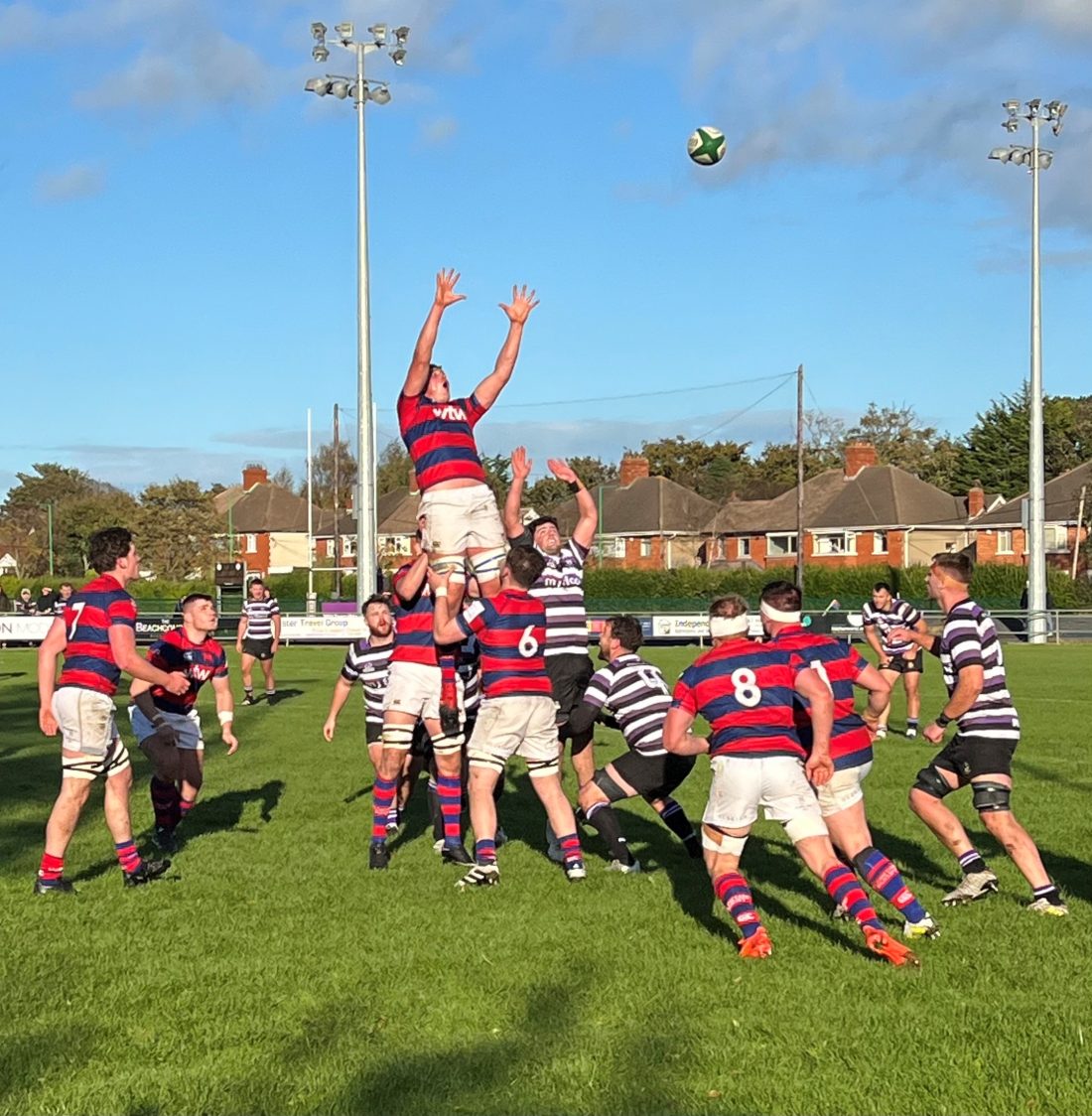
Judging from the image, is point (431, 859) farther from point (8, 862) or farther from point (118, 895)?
point (8, 862)

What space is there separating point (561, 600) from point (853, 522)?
72.1 m

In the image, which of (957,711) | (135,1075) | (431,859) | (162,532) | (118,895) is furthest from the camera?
→ (162,532)

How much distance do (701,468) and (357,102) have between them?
68.2m

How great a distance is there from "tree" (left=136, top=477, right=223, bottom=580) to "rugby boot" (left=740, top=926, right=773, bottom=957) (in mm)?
76977

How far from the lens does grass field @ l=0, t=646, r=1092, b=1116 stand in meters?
5.29

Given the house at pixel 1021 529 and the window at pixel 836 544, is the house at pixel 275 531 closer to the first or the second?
the window at pixel 836 544

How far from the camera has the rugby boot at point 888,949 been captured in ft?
22.6

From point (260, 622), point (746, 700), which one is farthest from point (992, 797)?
point (260, 622)

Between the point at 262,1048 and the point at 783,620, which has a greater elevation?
the point at 783,620

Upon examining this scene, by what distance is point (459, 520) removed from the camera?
927 cm

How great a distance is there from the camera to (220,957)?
7238mm

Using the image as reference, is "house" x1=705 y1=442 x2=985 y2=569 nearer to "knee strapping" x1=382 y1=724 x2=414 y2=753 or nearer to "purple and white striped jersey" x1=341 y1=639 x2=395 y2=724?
"purple and white striped jersey" x1=341 y1=639 x2=395 y2=724

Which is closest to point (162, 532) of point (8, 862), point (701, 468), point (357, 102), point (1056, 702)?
point (701, 468)

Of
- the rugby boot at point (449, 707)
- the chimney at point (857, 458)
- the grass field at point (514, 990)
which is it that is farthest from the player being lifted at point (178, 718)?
the chimney at point (857, 458)
